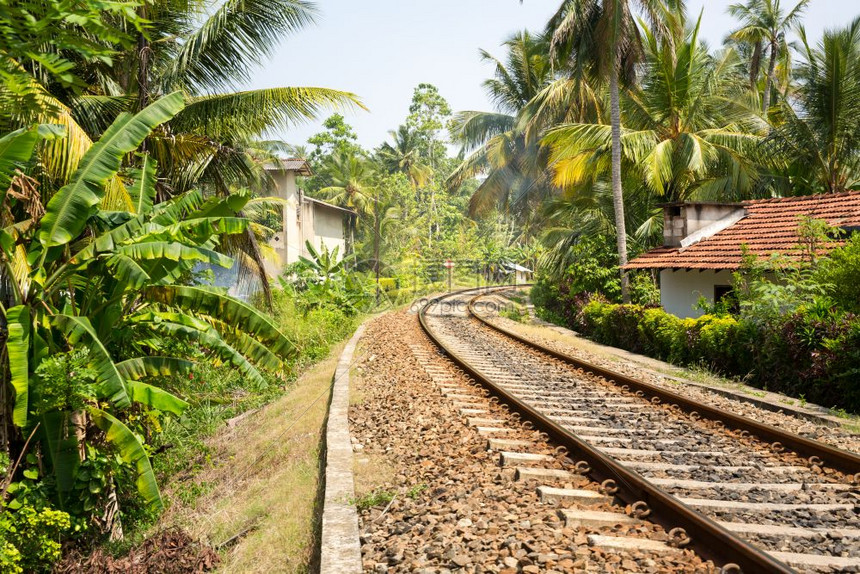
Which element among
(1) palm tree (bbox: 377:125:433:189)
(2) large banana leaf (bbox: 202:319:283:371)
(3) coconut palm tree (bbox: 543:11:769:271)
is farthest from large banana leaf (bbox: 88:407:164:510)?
(1) palm tree (bbox: 377:125:433:189)

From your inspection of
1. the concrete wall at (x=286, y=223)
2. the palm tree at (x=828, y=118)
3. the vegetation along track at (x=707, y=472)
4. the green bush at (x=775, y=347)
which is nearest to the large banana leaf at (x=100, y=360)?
the vegetation along track at (x=707, y=472)

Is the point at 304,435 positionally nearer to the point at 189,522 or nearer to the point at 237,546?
the point at 189,522

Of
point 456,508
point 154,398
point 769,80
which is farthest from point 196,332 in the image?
point 769,80

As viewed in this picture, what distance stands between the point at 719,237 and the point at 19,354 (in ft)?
56.8

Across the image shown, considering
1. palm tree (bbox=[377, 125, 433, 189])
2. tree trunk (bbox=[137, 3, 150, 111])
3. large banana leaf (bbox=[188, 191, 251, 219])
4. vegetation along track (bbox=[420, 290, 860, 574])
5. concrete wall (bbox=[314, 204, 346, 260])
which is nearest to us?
vegetation along track (bbox=[420, 290, 860, 574])

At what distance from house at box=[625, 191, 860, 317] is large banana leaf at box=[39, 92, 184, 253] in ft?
43.4

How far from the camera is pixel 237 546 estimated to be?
613 centimetres

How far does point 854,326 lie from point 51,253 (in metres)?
10.3

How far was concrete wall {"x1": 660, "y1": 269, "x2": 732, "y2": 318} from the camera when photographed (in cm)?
1789

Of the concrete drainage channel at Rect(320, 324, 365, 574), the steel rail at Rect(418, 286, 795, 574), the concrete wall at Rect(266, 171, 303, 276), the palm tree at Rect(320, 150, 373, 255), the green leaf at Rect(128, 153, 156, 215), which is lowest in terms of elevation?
the concrete drainage channel at Rect(320, 324, 365, 574)

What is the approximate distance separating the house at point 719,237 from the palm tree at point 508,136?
14.7 meters

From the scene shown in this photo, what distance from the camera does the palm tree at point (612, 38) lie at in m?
19.9

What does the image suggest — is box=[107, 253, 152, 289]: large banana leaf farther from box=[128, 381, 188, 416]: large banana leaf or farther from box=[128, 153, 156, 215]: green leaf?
box=[128, 153, 156, 215]: green leaf

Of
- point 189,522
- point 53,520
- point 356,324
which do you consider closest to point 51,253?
point 53,520
